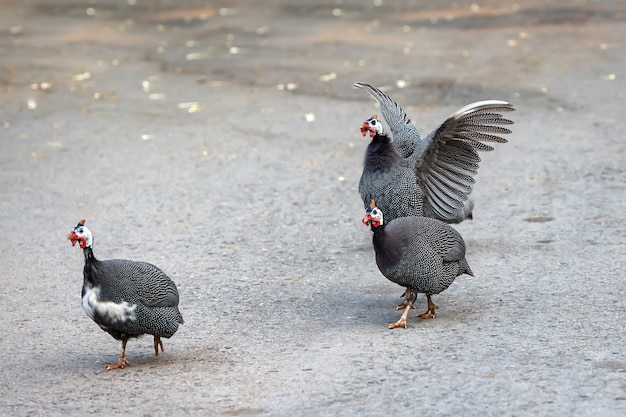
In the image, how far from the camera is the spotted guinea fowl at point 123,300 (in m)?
5.74

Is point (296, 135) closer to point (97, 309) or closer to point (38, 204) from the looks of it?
point (38, 204)

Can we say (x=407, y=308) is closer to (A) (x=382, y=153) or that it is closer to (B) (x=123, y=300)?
(A) (x=382, y=153)

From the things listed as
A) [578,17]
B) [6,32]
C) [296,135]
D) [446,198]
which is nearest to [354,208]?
[446,198]

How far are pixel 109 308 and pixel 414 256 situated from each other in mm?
1741

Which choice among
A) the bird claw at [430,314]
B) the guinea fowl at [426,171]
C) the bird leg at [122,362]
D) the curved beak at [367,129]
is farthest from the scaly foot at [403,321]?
the bird leg at [122,362]

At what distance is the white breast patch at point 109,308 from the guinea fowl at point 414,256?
1.42 meters

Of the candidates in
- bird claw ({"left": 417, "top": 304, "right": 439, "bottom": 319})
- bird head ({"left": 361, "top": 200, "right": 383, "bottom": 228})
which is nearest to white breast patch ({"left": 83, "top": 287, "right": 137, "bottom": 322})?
bird head ({"left": 361, "top": 200, "right": 383, "bottom": 228})

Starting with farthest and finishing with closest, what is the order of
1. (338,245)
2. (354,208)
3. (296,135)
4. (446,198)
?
(296,135)
(354,208)
(338,245)
(446,198)

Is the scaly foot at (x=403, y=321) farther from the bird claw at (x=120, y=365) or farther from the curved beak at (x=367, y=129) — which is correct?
the bird claw at (x=120, y=365)

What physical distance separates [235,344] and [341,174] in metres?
3.84

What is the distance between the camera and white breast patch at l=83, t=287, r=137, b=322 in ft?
18.8

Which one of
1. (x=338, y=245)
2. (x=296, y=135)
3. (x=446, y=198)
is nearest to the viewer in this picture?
(x=446, y=198)

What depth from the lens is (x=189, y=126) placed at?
11570mm

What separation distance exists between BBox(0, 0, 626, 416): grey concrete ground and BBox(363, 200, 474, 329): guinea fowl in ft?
0.75
